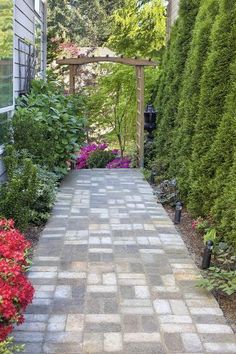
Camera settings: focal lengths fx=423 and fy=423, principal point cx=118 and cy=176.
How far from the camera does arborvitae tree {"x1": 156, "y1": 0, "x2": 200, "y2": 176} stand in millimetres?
5893

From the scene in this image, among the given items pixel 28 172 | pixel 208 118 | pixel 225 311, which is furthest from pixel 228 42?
pixel 225 311

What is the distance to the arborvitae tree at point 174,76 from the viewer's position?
5.89m

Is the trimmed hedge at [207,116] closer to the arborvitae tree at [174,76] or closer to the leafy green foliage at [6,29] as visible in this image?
the arborvitae tree at [174,76]

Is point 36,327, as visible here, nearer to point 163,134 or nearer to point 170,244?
point 170,244

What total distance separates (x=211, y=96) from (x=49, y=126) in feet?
8.20

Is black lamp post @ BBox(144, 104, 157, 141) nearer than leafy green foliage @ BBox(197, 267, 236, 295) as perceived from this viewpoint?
No

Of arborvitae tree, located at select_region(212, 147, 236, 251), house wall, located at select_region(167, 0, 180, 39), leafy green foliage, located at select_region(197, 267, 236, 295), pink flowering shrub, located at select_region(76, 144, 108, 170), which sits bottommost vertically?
pink flowering shrub, located at select_region(76, 144, 108, 170)

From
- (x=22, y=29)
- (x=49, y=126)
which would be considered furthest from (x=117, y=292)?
(x=22, y=29)

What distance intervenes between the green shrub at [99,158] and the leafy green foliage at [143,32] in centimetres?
396

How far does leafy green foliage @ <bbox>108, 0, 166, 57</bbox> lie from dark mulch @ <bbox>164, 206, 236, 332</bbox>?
806 centimetres

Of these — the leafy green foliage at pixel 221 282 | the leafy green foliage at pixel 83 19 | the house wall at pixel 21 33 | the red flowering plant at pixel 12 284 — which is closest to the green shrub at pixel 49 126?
the house wall at pixel 21 33

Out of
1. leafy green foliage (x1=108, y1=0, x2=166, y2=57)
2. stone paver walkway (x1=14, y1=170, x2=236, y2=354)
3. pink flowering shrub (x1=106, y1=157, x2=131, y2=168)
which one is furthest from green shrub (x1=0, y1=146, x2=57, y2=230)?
leafy green foliage (x1=108, y1=0, x2=166, y2=57)

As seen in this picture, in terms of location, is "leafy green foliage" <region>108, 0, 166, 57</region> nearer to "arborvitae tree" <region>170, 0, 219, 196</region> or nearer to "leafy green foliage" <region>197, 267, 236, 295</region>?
"arborvitae tree" <region>170, 0, 219, 196</region>

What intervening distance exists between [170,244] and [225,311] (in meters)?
1.25
